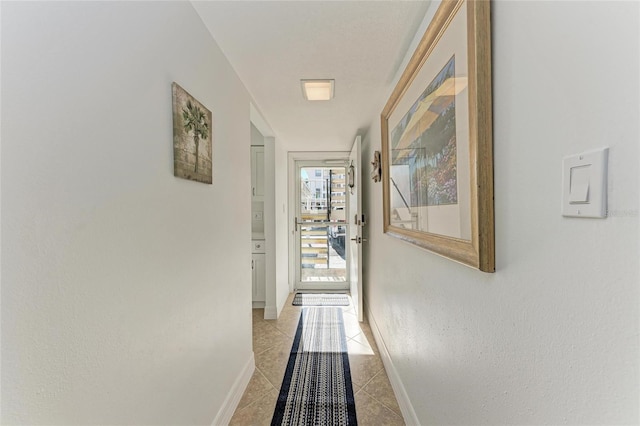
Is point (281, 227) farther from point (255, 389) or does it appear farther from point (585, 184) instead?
point (585, 184)

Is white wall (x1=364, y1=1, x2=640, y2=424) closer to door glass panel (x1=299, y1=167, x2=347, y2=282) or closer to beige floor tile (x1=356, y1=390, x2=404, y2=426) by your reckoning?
beige floor tile (x1=356, y1=390, x2=404, y2=426)

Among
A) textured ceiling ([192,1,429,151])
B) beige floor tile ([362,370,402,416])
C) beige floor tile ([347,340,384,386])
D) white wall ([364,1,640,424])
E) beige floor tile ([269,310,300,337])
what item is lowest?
beige floor tile ([362,370,402,416])

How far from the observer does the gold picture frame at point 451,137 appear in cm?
70

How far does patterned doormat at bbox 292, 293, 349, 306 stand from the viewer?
3.42 m

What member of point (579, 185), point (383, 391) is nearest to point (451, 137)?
point (579, 185)

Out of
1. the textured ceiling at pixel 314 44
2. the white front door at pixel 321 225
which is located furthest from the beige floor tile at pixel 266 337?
the textured ceiling at pixel 314 44

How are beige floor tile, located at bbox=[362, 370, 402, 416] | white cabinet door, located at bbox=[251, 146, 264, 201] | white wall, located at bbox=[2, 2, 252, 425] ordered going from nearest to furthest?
white wall, located at bbox=[2, 2, 252, 425], beige floor tile, located at bbox=[362, 370, 402, 416], white cabinet door, located at bbox=[251, 146, 264, 201]

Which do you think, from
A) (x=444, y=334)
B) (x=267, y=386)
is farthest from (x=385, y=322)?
(x=444, y=334)

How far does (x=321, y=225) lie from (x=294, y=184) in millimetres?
733

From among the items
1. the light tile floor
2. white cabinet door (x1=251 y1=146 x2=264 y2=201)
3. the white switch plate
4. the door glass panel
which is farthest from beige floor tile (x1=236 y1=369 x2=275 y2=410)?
the door glass panel

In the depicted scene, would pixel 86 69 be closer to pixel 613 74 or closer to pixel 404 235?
pixel 613 74

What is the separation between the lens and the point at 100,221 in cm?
69

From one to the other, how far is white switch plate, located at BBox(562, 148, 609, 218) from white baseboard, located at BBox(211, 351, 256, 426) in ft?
5.53

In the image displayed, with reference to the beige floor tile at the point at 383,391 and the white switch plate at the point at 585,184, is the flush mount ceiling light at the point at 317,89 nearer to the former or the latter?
the white switch plate at the point at 585,184
